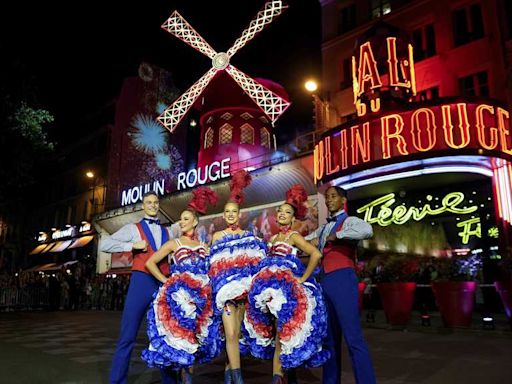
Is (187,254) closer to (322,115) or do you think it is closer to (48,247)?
(322,115)

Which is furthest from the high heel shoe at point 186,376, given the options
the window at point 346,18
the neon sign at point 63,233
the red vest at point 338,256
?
the neon sign at point 63,233

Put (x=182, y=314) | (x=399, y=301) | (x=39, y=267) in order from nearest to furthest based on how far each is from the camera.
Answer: (x=182, y=314) → (x=399, y=301) → (x=39, y=267)

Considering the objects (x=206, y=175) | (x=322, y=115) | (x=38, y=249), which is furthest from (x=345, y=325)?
(x=38, y=249)

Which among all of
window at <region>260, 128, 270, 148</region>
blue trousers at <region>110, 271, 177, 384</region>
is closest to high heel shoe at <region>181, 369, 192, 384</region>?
blue trousers at <region>110, 271, 177, 384</region>

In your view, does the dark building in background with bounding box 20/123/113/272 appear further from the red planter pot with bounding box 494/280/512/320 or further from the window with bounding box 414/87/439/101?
the red planter pot with bounding box 494/280/512/320

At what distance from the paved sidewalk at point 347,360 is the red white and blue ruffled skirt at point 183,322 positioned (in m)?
0.88

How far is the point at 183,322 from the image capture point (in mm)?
3730

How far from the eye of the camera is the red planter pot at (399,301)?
938 centimetres

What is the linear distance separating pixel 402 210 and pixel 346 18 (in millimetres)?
7945

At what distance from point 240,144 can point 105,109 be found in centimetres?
1427

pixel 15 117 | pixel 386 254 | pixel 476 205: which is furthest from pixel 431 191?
pixel 15 117

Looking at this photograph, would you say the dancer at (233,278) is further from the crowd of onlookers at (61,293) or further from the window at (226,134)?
the window at (226,134)

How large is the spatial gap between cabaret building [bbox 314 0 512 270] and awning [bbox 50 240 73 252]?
2263 centimetres

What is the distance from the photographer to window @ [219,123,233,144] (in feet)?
74.7
